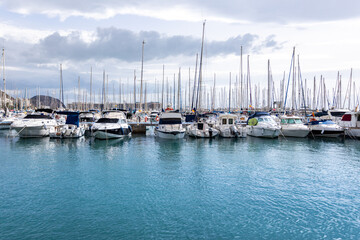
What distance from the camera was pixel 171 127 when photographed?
3375cm

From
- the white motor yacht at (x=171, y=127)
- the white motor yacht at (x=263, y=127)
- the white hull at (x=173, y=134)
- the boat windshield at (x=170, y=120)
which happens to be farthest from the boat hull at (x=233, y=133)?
the boat windshield at (x=170, y=120)

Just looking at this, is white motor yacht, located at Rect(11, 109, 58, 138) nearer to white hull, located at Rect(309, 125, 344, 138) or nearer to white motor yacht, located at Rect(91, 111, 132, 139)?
white motor yacht, located at Rect(91, 111, 132, 139)

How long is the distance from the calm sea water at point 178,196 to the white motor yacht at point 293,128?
13.3m

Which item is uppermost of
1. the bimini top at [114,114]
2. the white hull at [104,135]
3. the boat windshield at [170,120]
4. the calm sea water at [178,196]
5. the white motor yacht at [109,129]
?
the bimini top at [114,114]

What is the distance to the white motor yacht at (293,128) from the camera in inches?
1442

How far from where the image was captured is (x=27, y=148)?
1051 inches

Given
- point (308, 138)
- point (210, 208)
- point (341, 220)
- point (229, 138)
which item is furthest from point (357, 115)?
point (210, 208)

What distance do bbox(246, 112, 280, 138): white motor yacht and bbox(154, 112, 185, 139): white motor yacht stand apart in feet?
36.0

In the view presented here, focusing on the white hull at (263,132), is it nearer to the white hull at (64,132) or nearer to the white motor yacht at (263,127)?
the white motor yacht at (263,127)

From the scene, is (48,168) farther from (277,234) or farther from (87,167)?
Result: (277,234)

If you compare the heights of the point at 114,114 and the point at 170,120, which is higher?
the point at 114,114

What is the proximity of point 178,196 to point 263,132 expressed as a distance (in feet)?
86.1

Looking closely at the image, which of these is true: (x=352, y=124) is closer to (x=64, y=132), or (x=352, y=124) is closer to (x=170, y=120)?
(x=170, y=120)

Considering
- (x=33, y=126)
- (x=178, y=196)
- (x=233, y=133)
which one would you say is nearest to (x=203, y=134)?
(x=233, y=133)
